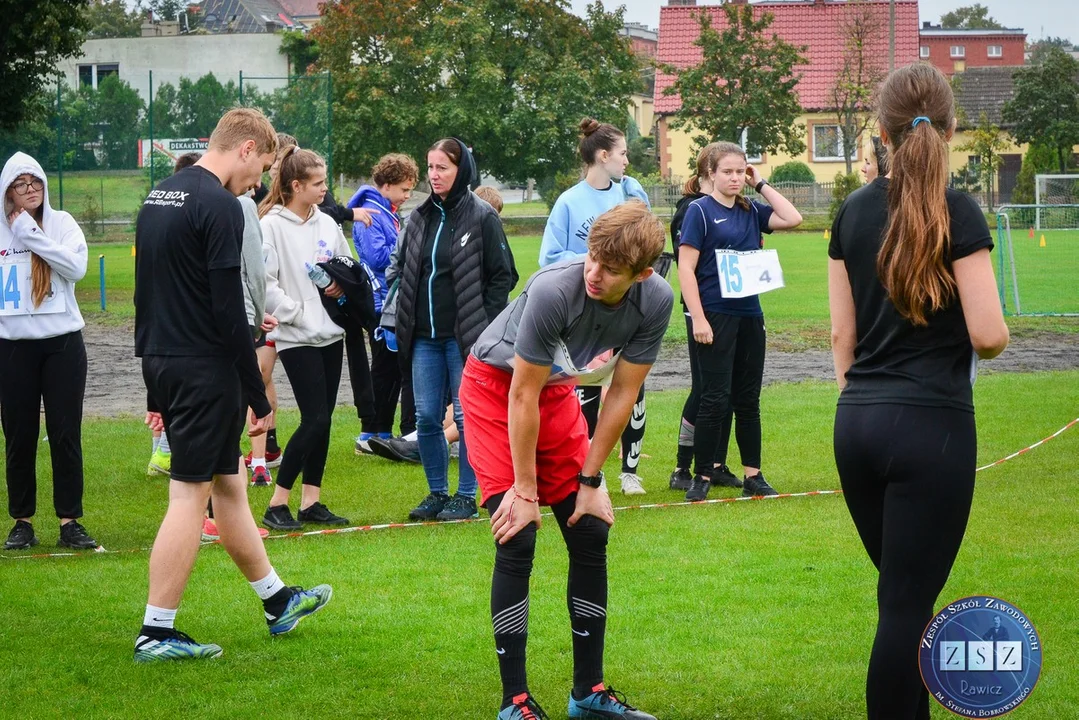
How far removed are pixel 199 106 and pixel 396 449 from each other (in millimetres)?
22705

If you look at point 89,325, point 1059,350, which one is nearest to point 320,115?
point 89,325

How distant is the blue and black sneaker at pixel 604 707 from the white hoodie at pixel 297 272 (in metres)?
3.55

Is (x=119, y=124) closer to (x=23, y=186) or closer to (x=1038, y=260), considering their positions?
(x=1038, y=260)

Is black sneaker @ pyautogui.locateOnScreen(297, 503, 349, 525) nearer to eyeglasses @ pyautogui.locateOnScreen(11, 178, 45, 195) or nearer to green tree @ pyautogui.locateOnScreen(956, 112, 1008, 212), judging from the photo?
eyeglasses @ pyautogui.locateOnScreen(11, 178, 45, 195)

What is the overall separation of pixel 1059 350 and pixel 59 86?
21.1 m

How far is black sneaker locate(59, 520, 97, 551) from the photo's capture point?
280 inches

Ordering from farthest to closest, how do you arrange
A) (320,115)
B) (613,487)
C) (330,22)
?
(330,22)
(320,115)
(613,487)

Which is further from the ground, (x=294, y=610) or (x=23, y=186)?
(x=23, y=186)

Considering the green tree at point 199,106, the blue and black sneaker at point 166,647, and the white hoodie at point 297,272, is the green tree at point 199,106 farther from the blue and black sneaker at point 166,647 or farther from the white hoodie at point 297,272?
the blue and black sneaker at point 166,647

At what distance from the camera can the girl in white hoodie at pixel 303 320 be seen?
24.3 ft

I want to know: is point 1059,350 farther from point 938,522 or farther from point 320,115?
point 320,115

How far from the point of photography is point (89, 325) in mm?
20250

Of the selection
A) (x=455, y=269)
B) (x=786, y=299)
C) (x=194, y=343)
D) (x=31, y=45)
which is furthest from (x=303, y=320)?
(x=31, y=45)

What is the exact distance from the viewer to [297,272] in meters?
7.65
